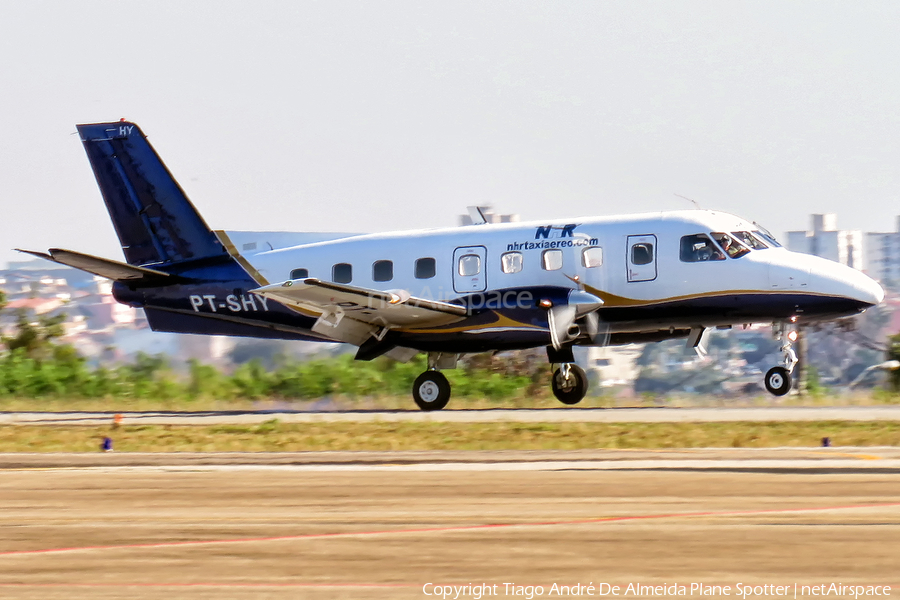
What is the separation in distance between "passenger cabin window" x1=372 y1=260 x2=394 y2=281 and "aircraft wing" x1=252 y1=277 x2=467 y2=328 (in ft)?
2.95

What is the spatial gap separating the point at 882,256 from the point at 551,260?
62.0 meters

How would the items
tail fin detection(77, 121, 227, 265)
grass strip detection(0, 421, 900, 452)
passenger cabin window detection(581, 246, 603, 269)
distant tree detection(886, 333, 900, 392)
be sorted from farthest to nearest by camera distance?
distant tree detection(886, 333, 900, 392)
tail fin detection(77, 121, 227, 265)
passenger cabin window detection(581, 246, 603, 269)
grass strip detection(0, 421, 900, 452)

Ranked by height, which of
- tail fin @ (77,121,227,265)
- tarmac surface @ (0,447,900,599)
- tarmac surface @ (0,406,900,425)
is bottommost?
tarmac surface @ (0,406,900,425)

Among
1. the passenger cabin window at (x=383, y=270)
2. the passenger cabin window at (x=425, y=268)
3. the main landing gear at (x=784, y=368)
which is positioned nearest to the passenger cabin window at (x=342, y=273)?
the passenger cabin window at (x=383, y=270)

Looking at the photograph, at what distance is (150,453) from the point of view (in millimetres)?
14109

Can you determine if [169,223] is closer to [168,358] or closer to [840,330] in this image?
[168,358]

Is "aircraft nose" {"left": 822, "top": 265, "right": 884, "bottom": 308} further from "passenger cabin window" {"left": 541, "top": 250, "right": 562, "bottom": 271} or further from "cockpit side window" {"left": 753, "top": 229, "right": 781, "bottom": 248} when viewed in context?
"passenger cabin window" {"left": 541, "top": 250, "right": 562, "bottom": 271}

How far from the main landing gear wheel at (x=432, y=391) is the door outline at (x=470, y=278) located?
5.43 ft

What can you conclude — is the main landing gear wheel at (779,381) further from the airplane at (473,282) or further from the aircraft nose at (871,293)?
the aircraft nose at (871,293)

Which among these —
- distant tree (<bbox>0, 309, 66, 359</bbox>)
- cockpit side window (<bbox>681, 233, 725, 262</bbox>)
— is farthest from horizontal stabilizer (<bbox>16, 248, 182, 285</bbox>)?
cockpit side window (<bbox>681, 233, 725, 262</bbox>)

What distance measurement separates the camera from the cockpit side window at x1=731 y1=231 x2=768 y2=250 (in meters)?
19.6

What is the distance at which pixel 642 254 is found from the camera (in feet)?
64.6

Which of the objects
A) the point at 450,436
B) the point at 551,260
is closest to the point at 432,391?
the point at 551,260

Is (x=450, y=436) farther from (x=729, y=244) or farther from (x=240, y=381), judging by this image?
(x=240, y=381)
